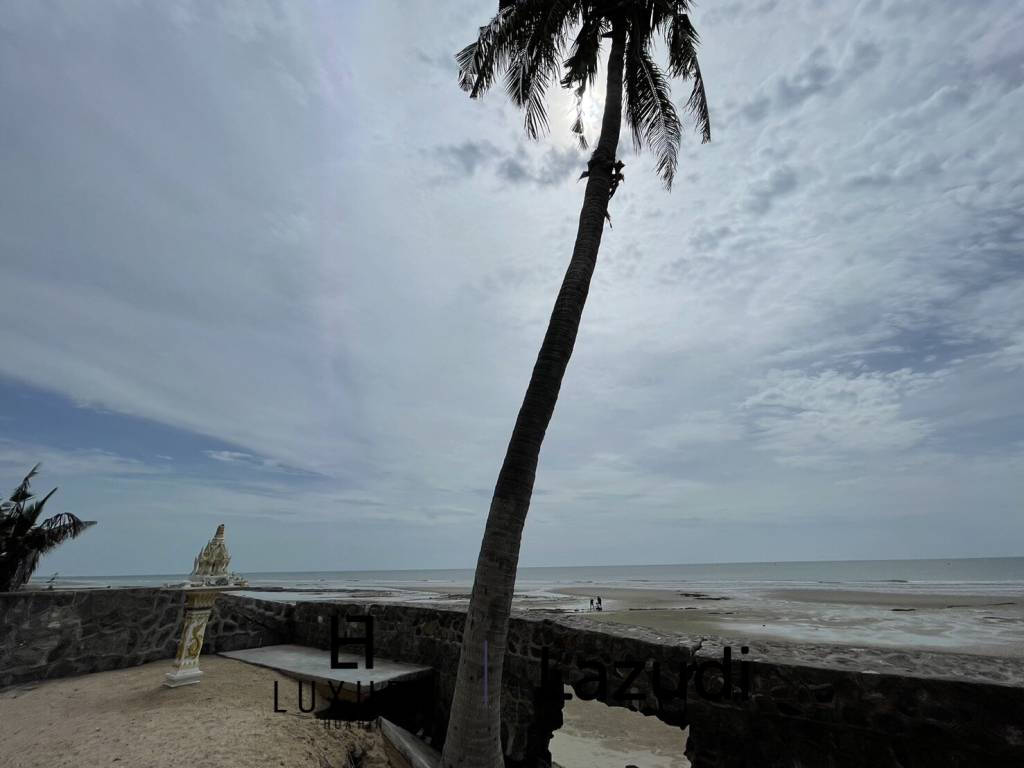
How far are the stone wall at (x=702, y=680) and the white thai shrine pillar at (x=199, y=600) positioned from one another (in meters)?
1.96

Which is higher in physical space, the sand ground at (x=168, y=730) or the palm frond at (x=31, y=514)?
the palm frond at (x=31, y=514)

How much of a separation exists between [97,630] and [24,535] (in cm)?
1295

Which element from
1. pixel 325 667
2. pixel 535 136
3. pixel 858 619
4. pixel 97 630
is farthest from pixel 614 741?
pixel 858 619

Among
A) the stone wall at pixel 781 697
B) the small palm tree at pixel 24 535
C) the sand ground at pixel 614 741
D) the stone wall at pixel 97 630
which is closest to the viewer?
the stone wall at pixel 781 697

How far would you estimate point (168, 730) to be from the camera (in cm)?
493

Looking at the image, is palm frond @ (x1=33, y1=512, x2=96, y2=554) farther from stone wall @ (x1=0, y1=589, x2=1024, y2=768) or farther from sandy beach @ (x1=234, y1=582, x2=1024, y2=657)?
stone wall @ (x1=0, y1=589, x2=1024, y2=768)

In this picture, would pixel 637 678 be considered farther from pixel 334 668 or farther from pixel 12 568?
pixel 12 568

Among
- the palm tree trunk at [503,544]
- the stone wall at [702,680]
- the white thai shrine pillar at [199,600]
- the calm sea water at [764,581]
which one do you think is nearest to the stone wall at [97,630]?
the stone wall at [702,680]

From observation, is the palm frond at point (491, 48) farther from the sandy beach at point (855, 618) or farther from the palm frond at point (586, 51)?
the sandy beach at point (855, 618)

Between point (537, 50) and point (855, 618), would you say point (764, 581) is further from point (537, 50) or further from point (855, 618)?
point (537, 50)

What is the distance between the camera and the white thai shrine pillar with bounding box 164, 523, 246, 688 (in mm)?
6434

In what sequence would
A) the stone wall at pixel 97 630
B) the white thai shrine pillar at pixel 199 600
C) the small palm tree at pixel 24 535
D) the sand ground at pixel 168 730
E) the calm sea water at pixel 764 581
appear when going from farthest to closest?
1. the calm sea water at pixel 764 581
2. the small palm tree at pixel 24 535
3. the stone wall at pixel 97 630
4. the white thai shrine pillar at pixel 199 600
5. the sand ground at pixel 168 730

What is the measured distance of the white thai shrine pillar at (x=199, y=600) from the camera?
643cm

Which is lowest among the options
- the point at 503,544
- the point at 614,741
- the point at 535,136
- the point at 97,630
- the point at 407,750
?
the point at 614,741
